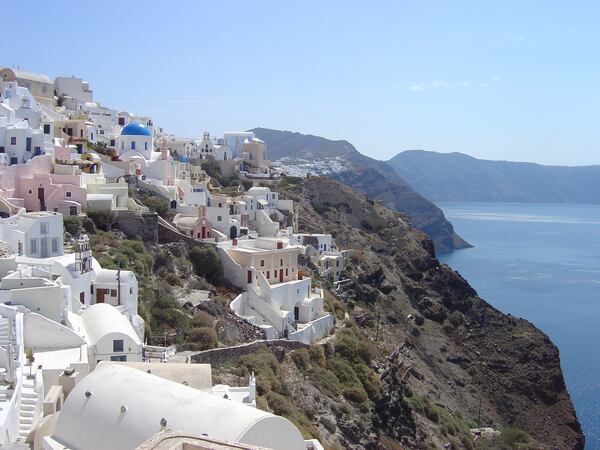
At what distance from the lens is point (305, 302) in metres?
33.4

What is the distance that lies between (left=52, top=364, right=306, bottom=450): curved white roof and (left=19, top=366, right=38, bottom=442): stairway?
972 millimetres

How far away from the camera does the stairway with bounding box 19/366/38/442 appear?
13821 millimetres

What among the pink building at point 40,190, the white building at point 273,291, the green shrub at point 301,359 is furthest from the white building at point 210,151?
the green shrub at point 301,359

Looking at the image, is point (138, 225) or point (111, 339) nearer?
point (111, 339)

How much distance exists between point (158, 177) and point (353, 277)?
51.9ft

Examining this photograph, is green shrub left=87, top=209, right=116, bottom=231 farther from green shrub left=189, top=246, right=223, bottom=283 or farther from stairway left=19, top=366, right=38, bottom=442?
stairway left=19, top=366, right=38, bottom=442

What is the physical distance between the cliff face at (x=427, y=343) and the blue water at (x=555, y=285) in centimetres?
234

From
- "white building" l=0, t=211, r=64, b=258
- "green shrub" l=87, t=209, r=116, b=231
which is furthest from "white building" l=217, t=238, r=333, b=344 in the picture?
"white building" l=0, t=211, r=64, b=258

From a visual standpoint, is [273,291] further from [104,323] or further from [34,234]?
[104,323]

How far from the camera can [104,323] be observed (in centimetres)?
1906

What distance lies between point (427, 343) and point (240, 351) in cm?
2736

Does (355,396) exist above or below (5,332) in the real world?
below

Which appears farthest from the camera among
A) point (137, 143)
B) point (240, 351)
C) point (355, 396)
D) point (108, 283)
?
point (137, 143)

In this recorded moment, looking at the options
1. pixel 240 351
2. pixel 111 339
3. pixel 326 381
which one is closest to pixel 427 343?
pixel 326 381
